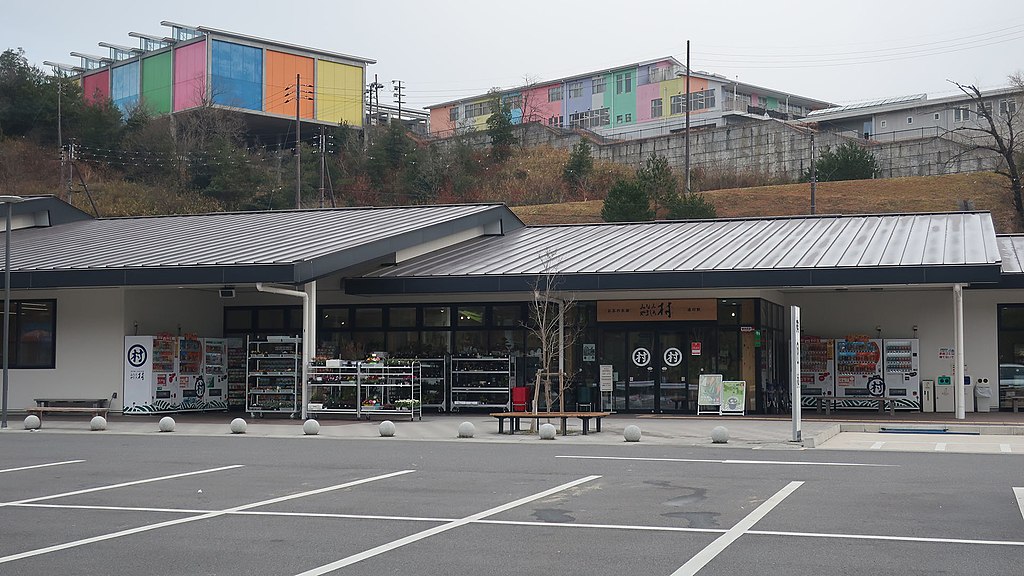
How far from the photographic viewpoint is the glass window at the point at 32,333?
28.2 metres

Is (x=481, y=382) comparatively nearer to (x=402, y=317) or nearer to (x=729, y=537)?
(x=402, y=317)

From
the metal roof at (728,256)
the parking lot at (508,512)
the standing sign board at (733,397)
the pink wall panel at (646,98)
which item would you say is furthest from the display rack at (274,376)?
the pink wall panel at (646,98)

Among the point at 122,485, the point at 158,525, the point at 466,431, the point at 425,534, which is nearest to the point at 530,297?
the point at 466,431

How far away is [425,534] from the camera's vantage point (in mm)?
9969

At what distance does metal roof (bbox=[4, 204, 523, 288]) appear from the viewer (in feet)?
81.8

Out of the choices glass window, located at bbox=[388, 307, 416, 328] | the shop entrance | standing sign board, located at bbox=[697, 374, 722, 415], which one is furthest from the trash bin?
glass window, located at bbox=[388, 307, 416, 328]

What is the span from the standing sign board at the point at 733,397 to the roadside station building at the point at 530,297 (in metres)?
0.19

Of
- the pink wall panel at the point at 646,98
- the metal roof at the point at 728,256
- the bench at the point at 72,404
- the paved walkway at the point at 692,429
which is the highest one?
the pink wall panel at the point at 646,98

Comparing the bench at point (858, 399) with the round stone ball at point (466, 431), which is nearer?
the round stone ball at point (466, 431)

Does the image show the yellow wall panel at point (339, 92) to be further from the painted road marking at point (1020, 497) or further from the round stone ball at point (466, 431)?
the painted road marking at point (1020, 497)

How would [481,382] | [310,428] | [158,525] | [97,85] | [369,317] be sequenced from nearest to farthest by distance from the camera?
[158,525]
[310,428]
[481,382]
[369,317]
[97,85]

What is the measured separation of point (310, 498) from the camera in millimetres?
12406

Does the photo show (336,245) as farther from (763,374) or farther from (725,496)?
(725,496)

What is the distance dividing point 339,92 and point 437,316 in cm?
4592
